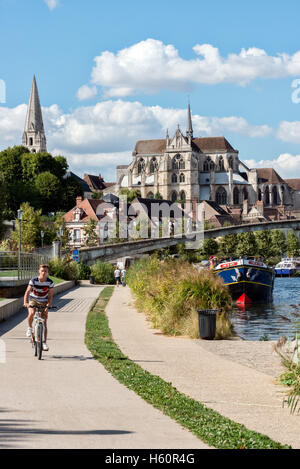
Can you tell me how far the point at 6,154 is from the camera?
114938 mm

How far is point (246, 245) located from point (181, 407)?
118m

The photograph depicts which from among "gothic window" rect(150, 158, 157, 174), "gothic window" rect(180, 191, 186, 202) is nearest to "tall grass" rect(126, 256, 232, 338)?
"gothic window" rect(180, 191, 186, 202)

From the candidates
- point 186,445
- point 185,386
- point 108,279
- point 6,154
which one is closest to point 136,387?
point 185,386

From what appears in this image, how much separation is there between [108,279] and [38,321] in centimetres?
4254

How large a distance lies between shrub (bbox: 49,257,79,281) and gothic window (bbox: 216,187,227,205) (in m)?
137

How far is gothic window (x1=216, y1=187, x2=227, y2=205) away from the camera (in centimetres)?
18575

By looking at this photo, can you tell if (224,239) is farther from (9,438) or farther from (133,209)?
(9,438)

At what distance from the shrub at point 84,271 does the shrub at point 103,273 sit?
457 millimetres

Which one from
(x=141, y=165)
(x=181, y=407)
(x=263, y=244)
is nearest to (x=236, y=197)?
(x=141, y=165)

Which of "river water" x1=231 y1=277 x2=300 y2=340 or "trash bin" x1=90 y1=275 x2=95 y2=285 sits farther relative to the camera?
"trash bin" x1=90 y1=275 x2=95 y2=285

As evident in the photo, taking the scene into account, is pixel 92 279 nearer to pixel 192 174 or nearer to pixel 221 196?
pixel 192 174

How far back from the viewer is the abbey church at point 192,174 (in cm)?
18038

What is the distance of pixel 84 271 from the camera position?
54.9m

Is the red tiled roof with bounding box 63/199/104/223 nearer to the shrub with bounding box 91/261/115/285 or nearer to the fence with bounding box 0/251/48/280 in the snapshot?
the shrub with bounding box 91/261/115/285
